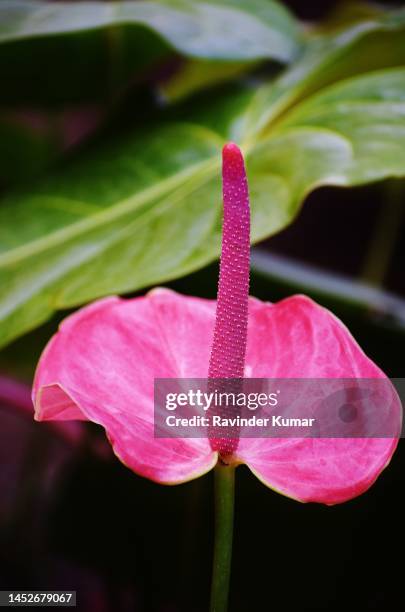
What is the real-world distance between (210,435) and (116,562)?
0.40 meters

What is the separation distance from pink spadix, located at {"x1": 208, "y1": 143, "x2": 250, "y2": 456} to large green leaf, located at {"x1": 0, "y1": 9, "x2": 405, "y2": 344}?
0.07 m

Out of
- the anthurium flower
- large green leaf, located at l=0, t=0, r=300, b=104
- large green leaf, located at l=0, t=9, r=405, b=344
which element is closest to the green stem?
the anthurium flower

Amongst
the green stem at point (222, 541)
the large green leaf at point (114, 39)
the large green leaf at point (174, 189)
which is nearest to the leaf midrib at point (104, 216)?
the large green leaf at point (174, 189)

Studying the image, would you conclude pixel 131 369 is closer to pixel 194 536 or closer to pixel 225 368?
pixel 225 368

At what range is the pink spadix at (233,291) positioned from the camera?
288 mm

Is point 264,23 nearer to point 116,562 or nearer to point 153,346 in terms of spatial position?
point 153,346

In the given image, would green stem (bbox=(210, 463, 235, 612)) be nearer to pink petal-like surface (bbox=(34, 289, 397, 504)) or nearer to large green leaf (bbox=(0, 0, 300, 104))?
pink petal-like surface (bbox=(34, 289, 397, 504))

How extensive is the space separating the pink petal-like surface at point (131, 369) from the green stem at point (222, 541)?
0.05ft

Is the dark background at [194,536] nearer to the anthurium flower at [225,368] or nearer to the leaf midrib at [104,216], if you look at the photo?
the leaf midrib at [104,216]

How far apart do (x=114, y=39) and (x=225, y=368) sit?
1.68ft

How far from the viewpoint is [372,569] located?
59 cm

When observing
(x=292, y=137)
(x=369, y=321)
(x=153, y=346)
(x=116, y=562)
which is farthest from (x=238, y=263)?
(x=116, y=562)

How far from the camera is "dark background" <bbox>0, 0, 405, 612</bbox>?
0.58m

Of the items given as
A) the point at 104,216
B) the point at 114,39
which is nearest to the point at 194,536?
the point at 104,216
